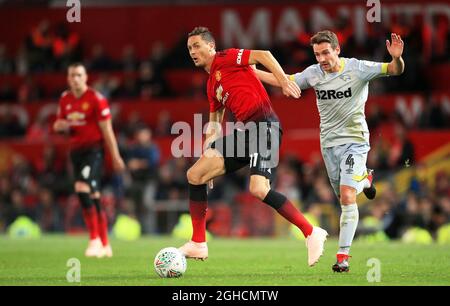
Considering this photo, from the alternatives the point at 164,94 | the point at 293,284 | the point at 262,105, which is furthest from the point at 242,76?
the point at 164,94

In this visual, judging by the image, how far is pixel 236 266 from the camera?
11609 millimetres

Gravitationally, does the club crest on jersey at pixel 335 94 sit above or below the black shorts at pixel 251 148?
above

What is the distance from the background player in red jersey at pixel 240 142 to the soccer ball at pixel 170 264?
254 mm

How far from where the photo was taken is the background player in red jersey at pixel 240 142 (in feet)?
33.5

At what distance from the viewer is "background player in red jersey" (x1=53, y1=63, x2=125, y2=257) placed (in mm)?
13680

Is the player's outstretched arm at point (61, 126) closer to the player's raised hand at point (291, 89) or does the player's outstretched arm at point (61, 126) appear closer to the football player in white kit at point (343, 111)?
the football player in white kit at point (343, 111)

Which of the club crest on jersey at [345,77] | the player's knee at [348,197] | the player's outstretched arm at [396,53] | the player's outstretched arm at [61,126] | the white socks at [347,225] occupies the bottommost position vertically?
the white socks at [347,225]

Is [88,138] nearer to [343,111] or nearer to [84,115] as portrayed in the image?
[84,115]

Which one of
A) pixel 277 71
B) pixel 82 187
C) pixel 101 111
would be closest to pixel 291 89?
pixel 277 71

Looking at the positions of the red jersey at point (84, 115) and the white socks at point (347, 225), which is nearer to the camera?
the white socks at point (347, 225)

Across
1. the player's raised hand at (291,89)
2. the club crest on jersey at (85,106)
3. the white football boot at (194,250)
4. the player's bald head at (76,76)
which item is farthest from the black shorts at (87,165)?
the player's raised hand at (291,89)

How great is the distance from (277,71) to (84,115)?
4.43 meters

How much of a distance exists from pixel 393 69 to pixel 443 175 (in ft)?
33.2

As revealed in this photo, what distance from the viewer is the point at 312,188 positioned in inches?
810
